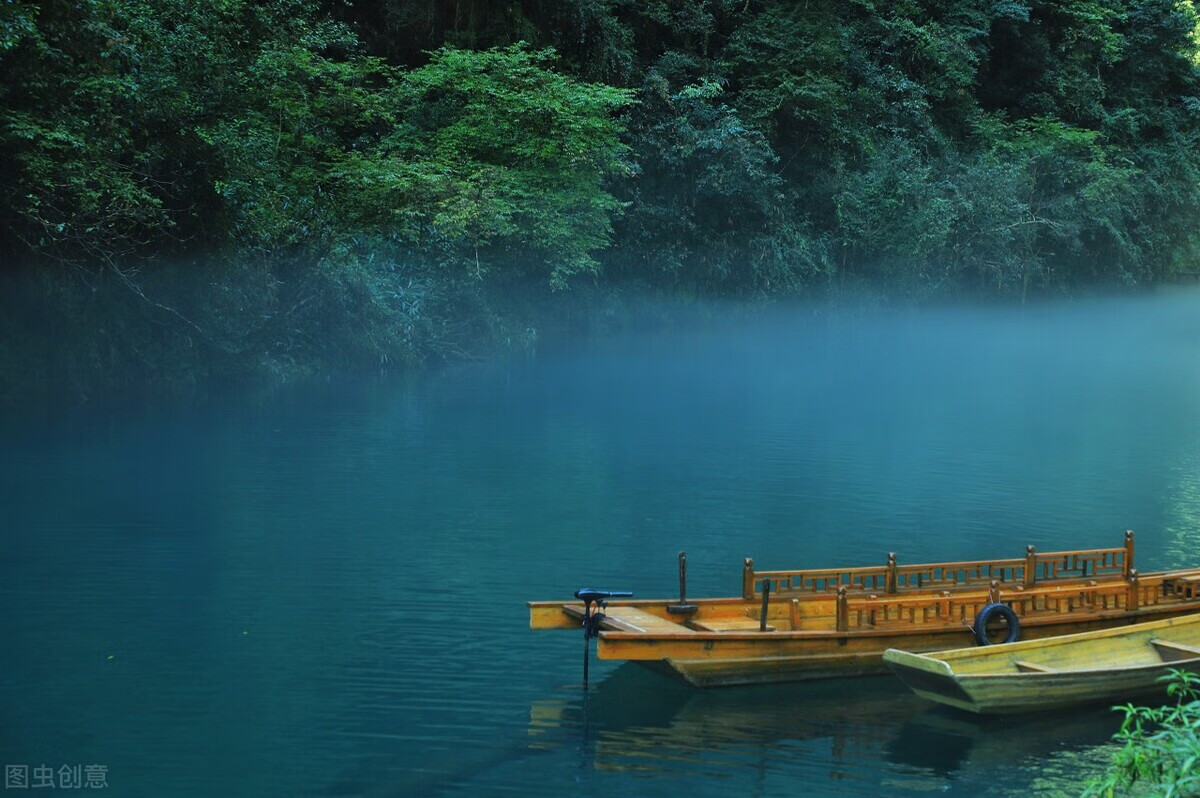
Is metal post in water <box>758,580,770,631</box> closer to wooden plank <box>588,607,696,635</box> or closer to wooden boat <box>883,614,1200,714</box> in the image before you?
wooden plank <box>588,607,696,635</box>

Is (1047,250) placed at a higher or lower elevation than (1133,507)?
higher

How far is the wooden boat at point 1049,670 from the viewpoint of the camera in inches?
374

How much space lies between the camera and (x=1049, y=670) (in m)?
9.70

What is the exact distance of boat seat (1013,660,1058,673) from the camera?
31.8 feet

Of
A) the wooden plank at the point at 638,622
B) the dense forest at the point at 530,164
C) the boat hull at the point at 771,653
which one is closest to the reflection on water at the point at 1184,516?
the boat hull at the point at 771,653

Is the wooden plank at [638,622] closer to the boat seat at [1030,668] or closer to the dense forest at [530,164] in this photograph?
the boat seat at [1030,668]

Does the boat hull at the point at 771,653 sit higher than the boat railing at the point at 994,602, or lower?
lower

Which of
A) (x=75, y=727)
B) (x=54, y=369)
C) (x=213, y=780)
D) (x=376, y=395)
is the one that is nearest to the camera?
(x=213, y=780)

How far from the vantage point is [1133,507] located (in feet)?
57.2

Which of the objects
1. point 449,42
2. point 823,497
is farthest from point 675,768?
point 449,42

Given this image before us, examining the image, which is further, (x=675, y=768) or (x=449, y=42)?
(x=449, y=42)

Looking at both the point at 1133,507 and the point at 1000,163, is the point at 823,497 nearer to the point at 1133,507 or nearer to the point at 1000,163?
the point at 1133,507

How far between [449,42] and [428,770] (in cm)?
2762

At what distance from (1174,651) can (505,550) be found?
699 centimetres
